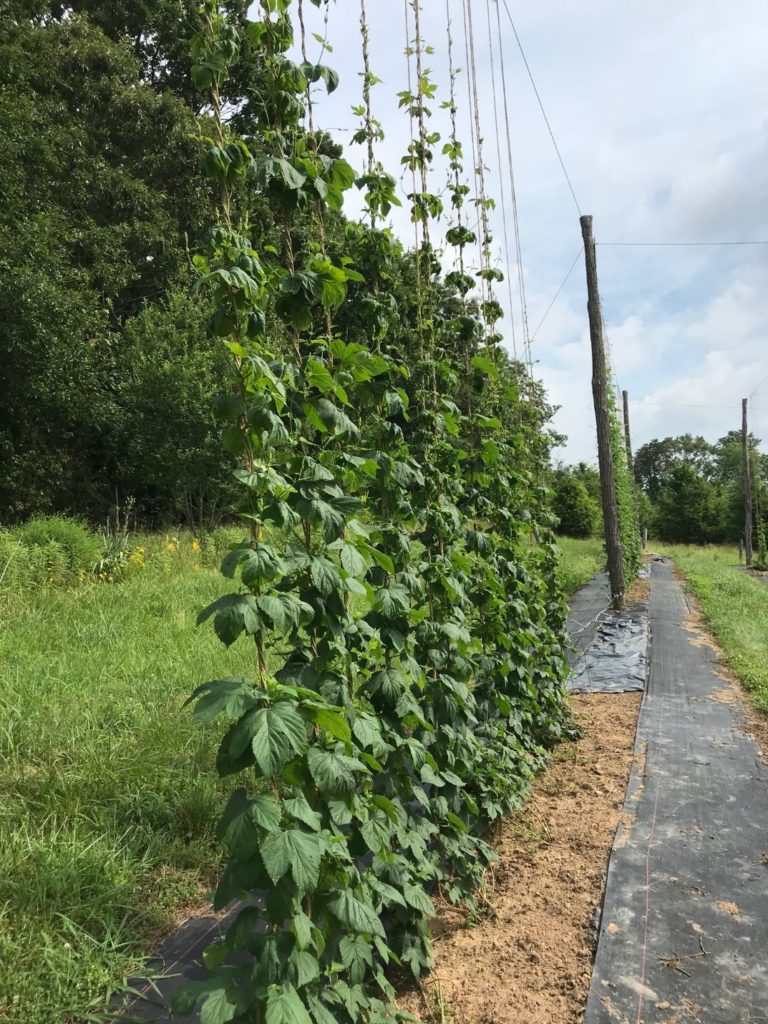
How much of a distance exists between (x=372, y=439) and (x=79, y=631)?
373cm

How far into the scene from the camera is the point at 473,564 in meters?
3.10

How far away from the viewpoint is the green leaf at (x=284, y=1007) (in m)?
1.33

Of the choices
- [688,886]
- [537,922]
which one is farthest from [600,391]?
[537,922]

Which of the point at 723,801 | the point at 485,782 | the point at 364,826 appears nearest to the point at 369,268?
the point at 364,826

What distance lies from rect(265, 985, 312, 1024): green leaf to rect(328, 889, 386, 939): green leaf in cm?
20

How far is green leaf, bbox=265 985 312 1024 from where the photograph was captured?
52.3 inches

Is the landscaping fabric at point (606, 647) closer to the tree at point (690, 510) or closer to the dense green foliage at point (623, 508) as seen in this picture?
the dense green foliage at point (623, 508)

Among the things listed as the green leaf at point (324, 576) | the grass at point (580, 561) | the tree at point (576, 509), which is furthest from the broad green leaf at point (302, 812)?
Result: the tree at point (576, 509)

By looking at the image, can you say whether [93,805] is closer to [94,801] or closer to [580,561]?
[94,801]

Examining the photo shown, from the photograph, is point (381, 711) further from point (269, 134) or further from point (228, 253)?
point (269, 134)

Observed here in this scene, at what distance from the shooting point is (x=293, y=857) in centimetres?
134

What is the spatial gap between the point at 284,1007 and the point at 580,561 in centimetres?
1476

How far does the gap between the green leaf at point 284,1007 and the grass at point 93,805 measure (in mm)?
933

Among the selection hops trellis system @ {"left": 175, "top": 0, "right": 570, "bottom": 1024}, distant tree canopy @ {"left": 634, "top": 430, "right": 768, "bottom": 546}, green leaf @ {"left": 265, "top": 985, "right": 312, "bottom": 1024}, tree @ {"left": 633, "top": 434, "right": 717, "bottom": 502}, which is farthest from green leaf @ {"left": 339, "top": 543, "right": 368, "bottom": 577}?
tree @ {"left": 633, "top": 434, "right": 717, "bottom": 502}
